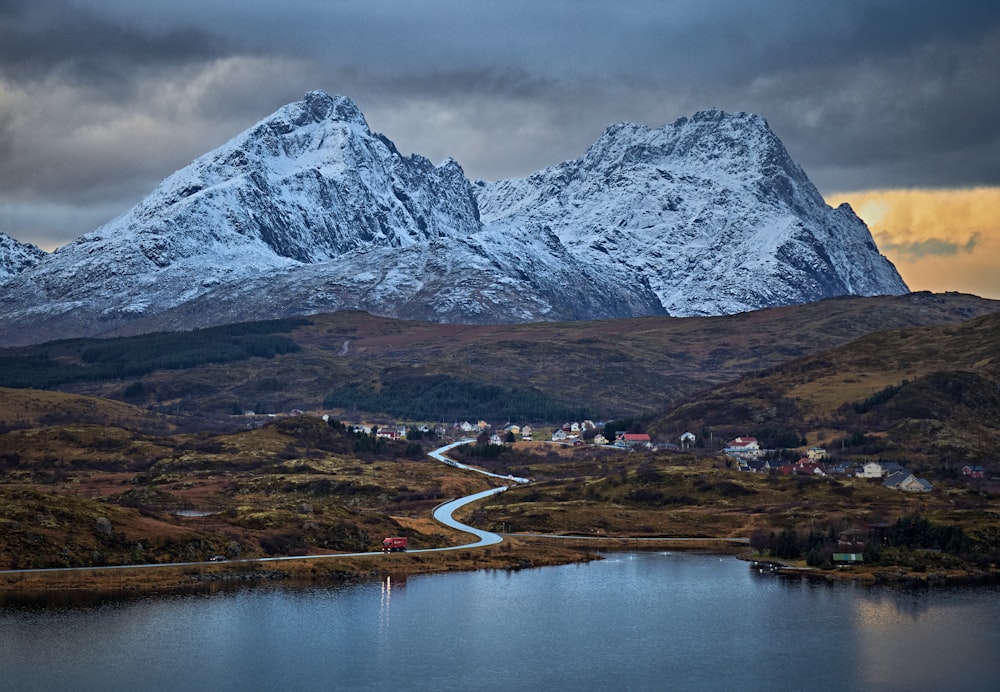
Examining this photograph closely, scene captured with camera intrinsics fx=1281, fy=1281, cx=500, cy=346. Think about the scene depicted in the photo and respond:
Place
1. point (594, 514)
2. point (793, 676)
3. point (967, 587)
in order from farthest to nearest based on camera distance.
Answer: point (594, 514)
point (967, 587)
point (793, 676)

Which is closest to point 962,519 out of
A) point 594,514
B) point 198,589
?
point 594,514

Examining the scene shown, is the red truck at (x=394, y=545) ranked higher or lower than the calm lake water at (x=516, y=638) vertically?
higher

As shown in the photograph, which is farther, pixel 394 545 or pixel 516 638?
pixel 394 545

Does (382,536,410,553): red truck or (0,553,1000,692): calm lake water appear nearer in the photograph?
(0,553,1000,692): calm lake water

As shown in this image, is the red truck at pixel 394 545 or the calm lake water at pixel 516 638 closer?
the calm lake water at pixel 516 638

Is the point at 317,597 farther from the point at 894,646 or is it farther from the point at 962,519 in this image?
the point at 962,519

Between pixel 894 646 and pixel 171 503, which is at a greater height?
pixel 171 503

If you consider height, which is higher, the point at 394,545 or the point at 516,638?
the point at 394,545

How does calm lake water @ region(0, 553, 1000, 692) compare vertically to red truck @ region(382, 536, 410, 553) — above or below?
below
